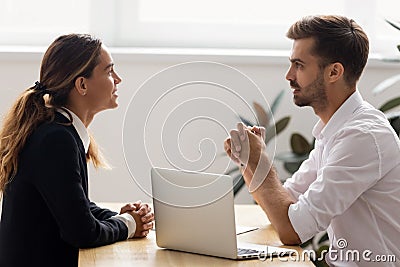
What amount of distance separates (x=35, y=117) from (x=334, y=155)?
0.80m

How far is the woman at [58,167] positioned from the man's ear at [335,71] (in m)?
0.62

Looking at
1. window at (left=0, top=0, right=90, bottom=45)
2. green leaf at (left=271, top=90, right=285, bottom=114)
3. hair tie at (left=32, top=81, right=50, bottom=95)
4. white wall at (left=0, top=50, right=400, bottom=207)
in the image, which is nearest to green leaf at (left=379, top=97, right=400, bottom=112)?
white wall at (left=0, top=50, right=400, bottom=207)

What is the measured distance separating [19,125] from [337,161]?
846mm

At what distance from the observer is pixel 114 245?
1.99 metres

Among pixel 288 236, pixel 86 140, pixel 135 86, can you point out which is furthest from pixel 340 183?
pixel 135 86

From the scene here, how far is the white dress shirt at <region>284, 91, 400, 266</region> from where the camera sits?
204 cm

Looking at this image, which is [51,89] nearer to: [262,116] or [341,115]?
[341,115]

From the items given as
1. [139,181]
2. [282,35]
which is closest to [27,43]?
[282,35]

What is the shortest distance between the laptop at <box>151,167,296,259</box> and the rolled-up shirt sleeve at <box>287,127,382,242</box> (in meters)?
0.13

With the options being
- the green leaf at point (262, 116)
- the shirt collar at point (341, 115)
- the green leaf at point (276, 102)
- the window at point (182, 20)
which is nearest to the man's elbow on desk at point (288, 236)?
the shirt collar at point (341, 115)

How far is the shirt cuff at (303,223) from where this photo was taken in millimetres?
2041

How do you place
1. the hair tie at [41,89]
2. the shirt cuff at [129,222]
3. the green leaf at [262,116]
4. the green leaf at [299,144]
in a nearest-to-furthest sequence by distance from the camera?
1. the shirt cuff at [129,222]
2. the hair tie at [41,89]
3. the green leaf at [262,116]
4. the green leaf at [299,144]

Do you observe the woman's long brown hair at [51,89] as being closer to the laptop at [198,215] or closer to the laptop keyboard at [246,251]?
the laptop at [198,215]

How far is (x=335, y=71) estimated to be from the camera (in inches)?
88.7
